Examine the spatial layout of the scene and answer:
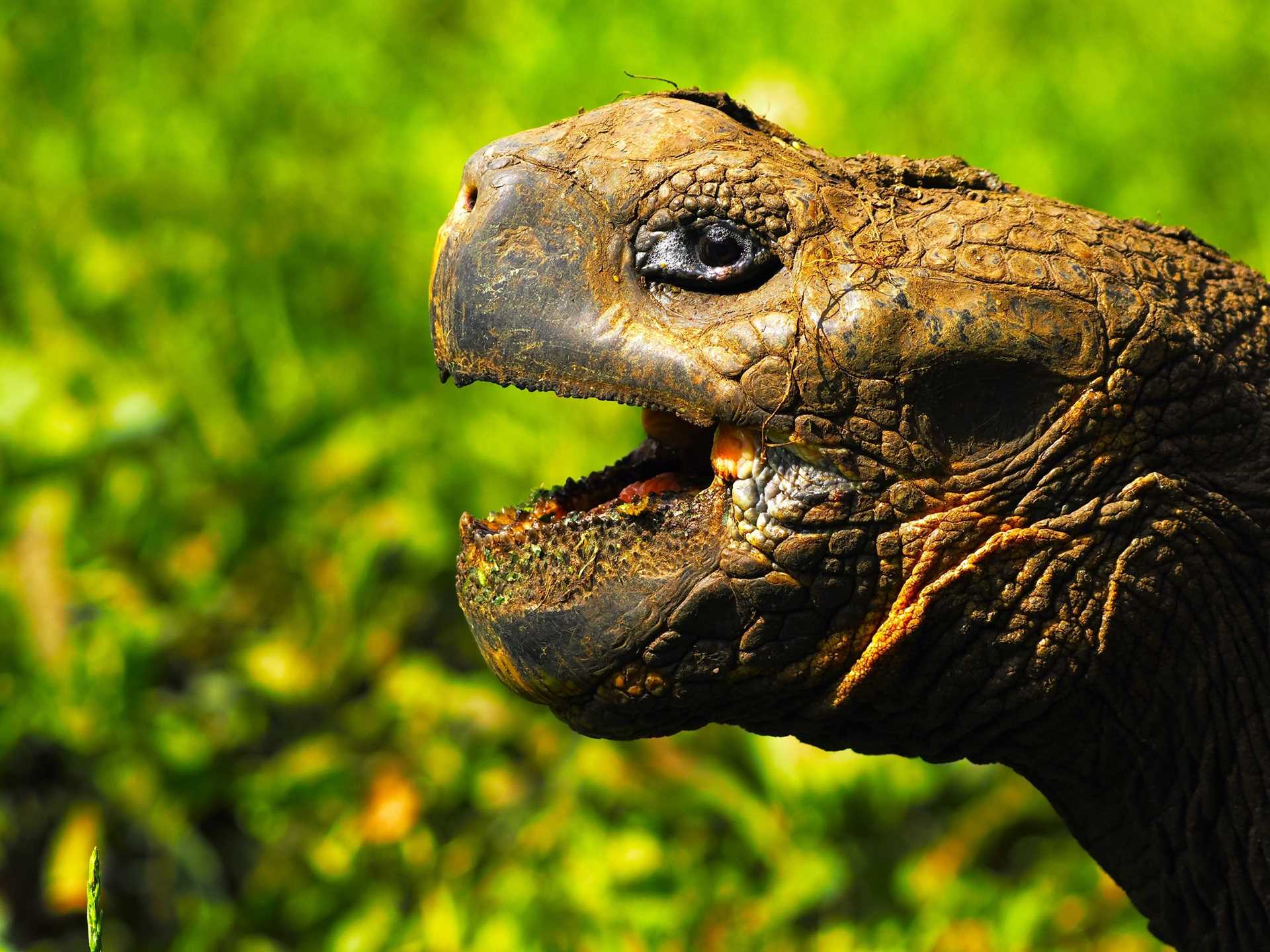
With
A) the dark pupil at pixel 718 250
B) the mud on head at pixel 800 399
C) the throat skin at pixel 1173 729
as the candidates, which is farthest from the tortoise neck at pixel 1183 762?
the dark pupil at pixel 718 250

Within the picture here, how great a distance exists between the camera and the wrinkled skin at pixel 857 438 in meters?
1.56

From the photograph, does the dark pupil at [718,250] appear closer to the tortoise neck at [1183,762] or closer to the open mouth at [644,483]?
the open mouth at [644,483]

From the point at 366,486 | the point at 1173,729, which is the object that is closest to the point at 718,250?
the point at 1173,729

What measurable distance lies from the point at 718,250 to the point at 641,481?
1.19 ft

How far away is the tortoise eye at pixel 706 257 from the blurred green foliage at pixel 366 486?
2786 millimetres

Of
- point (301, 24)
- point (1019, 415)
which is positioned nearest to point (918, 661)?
Answer: point (1019, 415)

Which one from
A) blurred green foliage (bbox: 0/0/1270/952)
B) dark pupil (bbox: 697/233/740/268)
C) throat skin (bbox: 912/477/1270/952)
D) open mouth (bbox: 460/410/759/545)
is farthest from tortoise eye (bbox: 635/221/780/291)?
blurred green foliage (bbox: 0/0/1270/952)

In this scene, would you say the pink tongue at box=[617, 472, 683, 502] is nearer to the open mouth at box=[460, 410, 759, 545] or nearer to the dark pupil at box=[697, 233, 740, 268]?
the open mouth at box=[460, 410, 759, 545]

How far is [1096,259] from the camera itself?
1.63 m

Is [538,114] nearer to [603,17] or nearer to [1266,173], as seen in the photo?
[603,17]

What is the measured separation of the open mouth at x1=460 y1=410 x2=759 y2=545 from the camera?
160 cm

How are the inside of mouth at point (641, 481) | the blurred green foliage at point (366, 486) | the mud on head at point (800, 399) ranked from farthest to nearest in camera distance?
the blurred green foliage at point (366, 486) → the inside of mouth at point (641, 481) → the mud on head at point (800, 399)

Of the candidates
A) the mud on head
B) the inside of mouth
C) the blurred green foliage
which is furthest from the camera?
the blurred green foliage

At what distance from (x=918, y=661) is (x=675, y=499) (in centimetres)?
30
